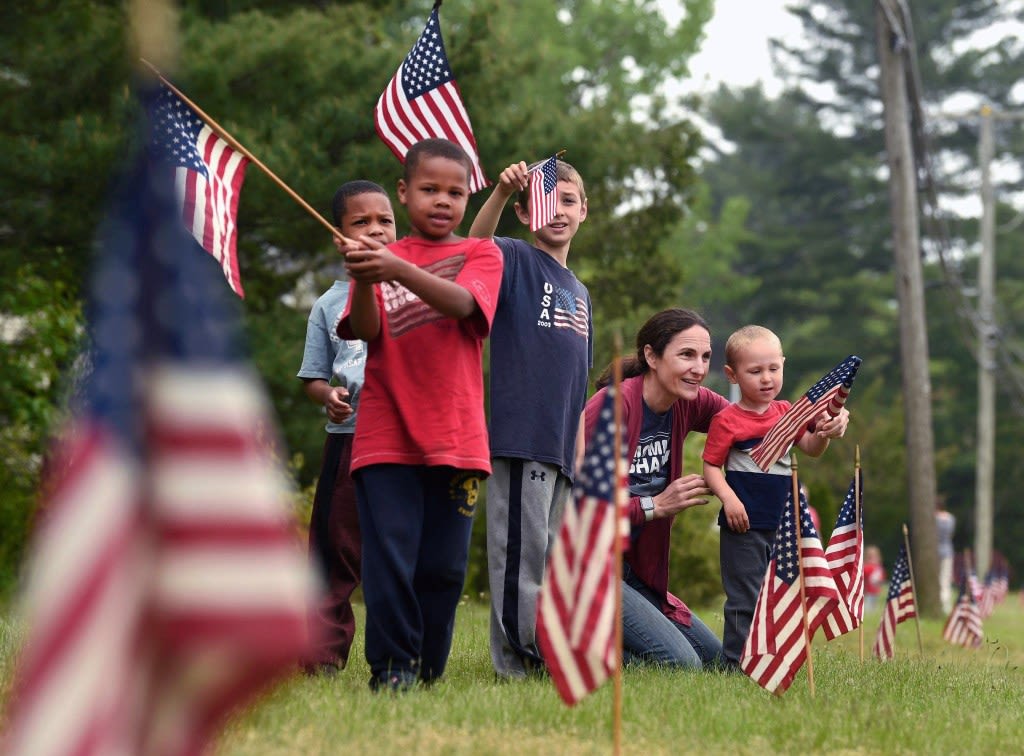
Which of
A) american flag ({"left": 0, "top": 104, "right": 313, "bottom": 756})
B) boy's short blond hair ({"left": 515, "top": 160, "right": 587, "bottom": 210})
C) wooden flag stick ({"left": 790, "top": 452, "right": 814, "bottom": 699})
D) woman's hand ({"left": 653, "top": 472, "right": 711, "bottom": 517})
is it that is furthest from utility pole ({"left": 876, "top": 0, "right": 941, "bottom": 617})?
american flag ({"left": 0, "top": 104, "right": 313, "bottom": 756})

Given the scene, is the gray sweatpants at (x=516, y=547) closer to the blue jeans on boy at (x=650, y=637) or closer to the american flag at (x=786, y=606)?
the american flag at (x=786, y=606)

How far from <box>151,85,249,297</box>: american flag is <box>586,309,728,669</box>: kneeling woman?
7.30ft

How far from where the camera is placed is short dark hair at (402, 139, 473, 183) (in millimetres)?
5805

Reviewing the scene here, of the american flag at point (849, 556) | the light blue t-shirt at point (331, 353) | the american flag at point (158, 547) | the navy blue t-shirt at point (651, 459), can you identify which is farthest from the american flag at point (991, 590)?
the american flag at point (158, 547)

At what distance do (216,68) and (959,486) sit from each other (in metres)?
38.4

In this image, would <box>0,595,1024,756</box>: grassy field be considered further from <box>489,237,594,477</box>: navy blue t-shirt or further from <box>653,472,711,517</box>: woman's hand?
<box>489,237,594,477</box>: navy blue t-shirt

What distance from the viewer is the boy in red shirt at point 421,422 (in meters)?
5.61

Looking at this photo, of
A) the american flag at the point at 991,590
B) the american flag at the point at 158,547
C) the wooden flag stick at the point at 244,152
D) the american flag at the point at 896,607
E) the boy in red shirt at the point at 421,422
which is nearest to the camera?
the american flag at the point at 158,547

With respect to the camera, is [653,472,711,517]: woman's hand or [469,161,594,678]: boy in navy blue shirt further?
[653,472,711,517]: woman's hand

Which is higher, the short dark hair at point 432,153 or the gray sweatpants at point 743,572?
the short dark hair at point 432,153

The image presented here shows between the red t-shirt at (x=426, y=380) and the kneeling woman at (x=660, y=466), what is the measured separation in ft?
5.58

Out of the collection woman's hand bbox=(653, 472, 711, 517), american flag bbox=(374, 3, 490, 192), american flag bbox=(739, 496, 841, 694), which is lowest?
american flag bbox=(739, 496, 841, 694)

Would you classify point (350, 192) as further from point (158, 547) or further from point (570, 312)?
point (158, 547)

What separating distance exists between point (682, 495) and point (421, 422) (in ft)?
6.49
